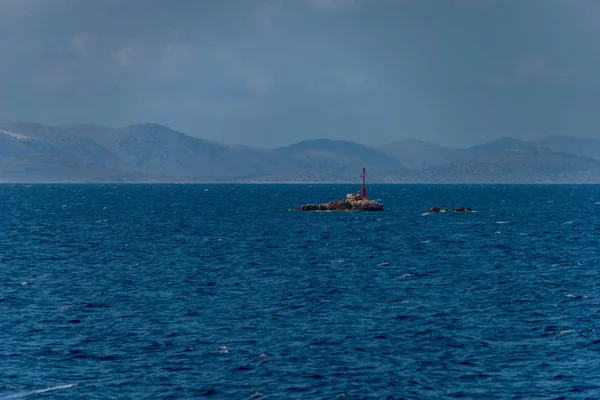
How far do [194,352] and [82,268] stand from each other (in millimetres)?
35464

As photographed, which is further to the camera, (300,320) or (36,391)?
(300,320)

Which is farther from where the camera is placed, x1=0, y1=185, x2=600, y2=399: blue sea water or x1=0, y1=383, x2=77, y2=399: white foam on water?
x1=0, y1=185, x2=600, y2=399: blue sea water

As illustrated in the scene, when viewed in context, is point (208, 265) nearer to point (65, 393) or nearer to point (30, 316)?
point (30, 316)

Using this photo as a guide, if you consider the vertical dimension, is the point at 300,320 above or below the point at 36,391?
above

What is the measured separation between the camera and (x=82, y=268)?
75.1m

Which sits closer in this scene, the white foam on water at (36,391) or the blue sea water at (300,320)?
the white foam on water at (36,391)

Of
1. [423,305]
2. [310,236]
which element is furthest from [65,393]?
[310,236]

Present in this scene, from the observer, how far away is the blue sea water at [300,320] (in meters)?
37.7

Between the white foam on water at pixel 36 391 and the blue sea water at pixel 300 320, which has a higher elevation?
the blue sea water at pixel 300 320

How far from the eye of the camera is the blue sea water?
124 ft

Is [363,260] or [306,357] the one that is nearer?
[306,357]

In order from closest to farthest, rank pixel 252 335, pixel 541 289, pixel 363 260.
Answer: pixel 252 335 → pixel 541 289 → pixel 363 260

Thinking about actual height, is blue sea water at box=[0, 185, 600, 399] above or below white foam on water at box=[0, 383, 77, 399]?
above

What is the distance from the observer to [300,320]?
→ 165 feet
